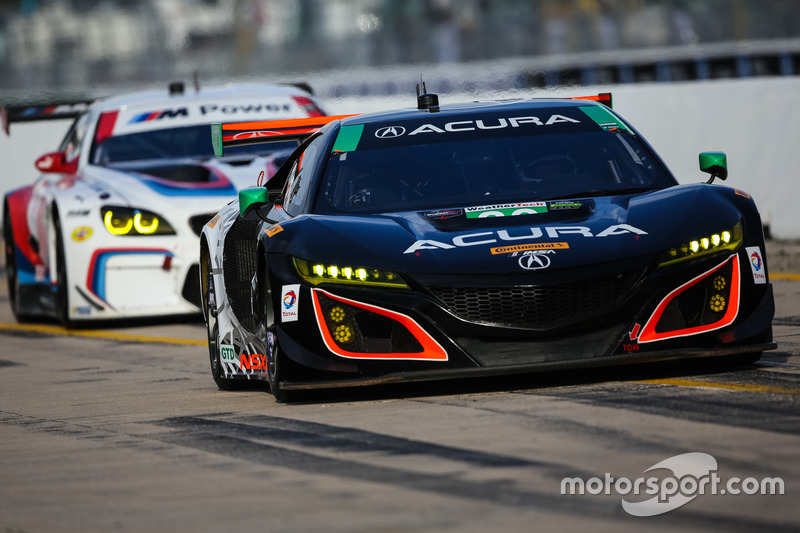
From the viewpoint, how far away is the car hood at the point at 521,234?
20.2ft

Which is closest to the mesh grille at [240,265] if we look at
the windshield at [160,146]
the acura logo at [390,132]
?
the acura logo at [390,132]

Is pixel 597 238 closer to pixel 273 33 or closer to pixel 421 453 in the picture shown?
pixel 421 453

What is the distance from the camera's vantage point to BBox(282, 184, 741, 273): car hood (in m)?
6.17

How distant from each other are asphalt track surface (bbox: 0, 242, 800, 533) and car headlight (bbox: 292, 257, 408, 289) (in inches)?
19.3

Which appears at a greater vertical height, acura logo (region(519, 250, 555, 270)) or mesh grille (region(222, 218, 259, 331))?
acura logo (region(519, 250, 555, 270))

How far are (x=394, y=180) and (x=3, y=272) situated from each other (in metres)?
12.3

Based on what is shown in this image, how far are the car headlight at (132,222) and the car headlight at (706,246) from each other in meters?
5.73

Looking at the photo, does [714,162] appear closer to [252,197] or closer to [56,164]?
[252,197]

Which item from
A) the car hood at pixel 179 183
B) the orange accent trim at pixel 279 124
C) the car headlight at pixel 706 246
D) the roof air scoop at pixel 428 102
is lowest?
the car hood at pixel 179 183

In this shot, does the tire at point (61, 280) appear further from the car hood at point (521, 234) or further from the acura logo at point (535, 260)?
the acura logo at point (535, 260)

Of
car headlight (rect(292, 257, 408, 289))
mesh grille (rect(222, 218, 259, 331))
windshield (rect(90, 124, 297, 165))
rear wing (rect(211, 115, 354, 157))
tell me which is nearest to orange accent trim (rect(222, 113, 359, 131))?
rear wing (rect(211, 115, 354, 157))

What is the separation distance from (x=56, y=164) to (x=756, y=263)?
23.8 feet

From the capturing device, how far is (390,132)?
752cm

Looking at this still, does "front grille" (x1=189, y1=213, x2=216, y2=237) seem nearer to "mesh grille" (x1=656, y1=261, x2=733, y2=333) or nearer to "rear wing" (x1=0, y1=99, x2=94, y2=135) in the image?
"rear wing" (x1=0, y1=99, x2=94, y2=135)
